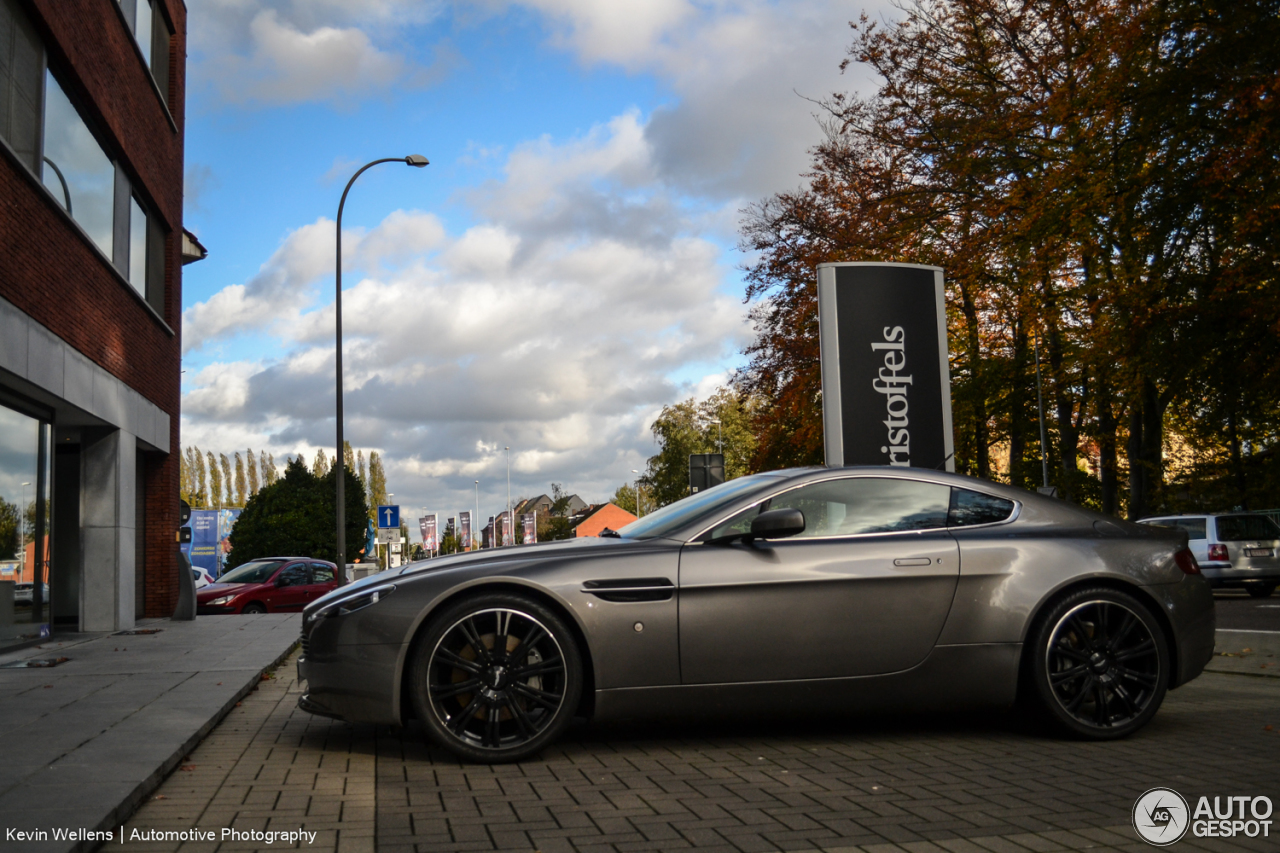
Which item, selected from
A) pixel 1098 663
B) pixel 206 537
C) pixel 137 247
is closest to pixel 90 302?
pixel 137 247

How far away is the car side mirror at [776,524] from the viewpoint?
5273 mm

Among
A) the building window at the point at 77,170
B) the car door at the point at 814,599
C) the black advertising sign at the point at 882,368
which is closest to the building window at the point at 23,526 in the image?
the building window at the point at 77,170

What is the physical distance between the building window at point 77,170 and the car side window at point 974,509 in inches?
411

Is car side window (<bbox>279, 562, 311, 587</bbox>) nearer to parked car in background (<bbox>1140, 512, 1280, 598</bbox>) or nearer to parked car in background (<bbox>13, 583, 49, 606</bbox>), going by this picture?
parked car in background (<bbox>13, 583, 49, 606</bbox>)

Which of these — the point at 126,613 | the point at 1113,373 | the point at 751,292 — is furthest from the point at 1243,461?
the point at 126,613

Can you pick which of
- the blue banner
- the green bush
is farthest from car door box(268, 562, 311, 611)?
the blue banner

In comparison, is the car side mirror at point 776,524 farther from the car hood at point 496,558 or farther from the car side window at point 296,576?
the car side window at point 296,576

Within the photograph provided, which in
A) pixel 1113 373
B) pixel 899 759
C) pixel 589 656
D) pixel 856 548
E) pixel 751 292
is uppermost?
pixel 751 292

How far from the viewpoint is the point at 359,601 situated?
5.25 m

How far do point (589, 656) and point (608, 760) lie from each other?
0.50 meters

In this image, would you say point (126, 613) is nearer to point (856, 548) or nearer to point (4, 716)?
point (4, 716)

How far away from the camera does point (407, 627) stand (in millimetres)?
5082

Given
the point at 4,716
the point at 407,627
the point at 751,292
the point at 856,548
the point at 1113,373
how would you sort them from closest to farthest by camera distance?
the point at 407,627 < the point at 856,548 < the point at 4,716 < the point at 1113,373 < the point at 751,292

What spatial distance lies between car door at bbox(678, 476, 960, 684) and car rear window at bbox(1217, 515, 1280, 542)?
1871 cm
